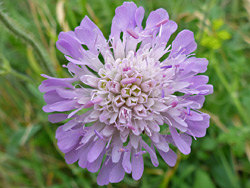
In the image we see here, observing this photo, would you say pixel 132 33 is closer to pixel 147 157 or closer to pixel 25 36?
pixel 25 36

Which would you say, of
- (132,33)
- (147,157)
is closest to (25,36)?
(132,33)

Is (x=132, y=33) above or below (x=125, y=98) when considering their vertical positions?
above

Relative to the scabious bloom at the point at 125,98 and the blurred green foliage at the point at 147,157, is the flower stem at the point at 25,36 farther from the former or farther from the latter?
the scabious bloom at the point at 125,98


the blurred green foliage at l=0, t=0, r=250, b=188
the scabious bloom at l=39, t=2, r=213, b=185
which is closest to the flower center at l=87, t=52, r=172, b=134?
the scabious bloom at l=39, t=2, r=213, b=185

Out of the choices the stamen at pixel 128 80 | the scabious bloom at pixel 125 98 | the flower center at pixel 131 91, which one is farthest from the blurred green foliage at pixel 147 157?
the stamen at pixel 128 80

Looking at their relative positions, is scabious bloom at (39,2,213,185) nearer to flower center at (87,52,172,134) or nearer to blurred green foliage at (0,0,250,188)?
flower center at (87,52,172,134)

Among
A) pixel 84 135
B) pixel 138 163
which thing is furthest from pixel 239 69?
pixel 84 135
